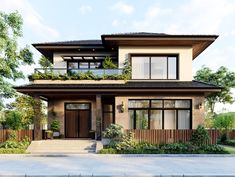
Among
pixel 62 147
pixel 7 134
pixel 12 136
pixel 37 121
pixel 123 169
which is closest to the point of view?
pixel 123 169

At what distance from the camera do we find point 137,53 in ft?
75.8

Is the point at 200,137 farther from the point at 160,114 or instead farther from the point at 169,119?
the point at 160,114

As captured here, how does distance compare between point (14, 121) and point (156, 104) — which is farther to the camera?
point (156, 104)

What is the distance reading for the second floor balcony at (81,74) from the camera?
21.7m

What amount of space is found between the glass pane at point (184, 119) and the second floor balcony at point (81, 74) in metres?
4.88

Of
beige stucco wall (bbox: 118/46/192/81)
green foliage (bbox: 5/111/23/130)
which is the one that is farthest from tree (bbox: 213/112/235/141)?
green foliage (bbox: 5/111/23/130)

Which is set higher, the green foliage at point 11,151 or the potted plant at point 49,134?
the potted plant at point 49,134

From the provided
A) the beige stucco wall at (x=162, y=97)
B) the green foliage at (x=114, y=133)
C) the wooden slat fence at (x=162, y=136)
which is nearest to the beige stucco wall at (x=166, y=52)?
the beige stucco wall at (x=162, y=97)

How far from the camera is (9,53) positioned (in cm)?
2633

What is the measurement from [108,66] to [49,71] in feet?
15.0

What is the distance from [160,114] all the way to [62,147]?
7.69 m

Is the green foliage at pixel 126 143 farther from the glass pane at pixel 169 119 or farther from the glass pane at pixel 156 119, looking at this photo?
the glass pane at pixel 169 119

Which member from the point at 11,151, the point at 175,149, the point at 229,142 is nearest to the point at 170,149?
the point at 175,149

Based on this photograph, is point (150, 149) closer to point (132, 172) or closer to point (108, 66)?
point (132, 172)
